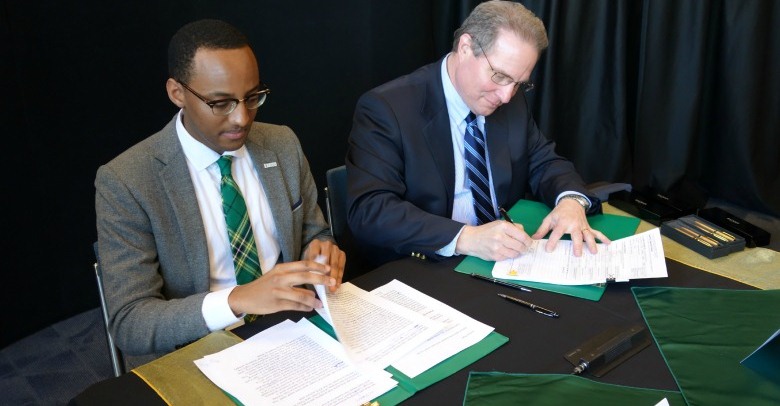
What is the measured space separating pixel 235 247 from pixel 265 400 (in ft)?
2.18

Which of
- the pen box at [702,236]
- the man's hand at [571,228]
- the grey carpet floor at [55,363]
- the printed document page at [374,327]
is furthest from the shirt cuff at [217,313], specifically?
the grey carpet floor at [55,363]

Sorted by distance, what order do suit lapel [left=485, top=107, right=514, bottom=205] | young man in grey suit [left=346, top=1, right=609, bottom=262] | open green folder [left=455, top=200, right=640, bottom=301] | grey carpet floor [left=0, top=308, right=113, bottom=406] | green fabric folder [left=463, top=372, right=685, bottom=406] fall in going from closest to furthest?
green fabric folder [left=463, top=372, right=685, bottom=406]
open green folder [left=455, top=200, right=640, bottom=301]
young man in grey suit [left=346, top=1, right=609, bottom=262]
suit lapel [left=485, top=107, right=514, bottom=205]
grey carpet floor [left=0, top=308, right=113, bottom=406]

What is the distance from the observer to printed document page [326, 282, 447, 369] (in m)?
1.31

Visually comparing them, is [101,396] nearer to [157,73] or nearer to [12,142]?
[12,142]

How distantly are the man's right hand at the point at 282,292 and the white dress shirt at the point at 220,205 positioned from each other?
27 centimetres

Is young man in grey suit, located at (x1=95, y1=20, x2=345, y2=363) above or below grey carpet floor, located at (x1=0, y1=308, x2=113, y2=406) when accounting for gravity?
above

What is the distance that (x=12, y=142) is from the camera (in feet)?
8.78

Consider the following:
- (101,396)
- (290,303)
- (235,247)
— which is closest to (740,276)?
(290,303)

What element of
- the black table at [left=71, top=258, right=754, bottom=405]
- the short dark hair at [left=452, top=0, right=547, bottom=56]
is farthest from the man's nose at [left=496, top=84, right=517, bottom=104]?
the black table at [left=71, top=258, right=754, bottom=405]

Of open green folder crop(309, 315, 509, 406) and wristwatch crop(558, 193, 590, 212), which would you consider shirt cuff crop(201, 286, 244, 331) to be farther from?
wristwatch crop(558, 193, 590, 212)

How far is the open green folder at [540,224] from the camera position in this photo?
1575mm

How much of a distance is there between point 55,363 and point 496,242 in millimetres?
2142

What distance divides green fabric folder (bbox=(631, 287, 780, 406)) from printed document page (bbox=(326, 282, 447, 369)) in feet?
1.63

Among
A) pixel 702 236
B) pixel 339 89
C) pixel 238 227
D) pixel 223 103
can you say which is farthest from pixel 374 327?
pixel 339 89
